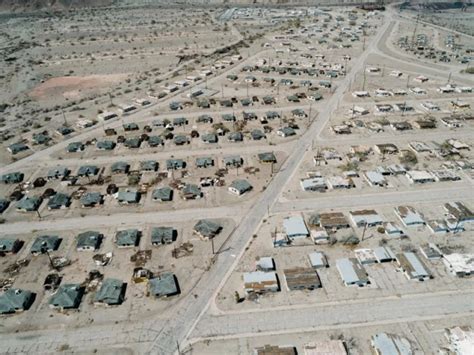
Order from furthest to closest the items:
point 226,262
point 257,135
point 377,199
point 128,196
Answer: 1. point 257,135
2. point 128,196
3. point 377,199
4. point 226,262

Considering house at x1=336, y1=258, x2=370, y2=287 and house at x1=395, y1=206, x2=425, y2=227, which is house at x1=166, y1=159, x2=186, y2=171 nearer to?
house at x1=336, y1=258, x2=370, y2=287

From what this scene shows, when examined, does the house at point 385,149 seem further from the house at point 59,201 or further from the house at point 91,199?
the house at point 59,201

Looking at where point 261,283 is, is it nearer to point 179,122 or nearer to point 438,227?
point 438,227

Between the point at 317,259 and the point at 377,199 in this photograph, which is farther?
the point at 377,199

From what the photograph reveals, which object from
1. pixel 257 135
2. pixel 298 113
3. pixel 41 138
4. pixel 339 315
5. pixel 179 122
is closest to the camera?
pixel 339 315

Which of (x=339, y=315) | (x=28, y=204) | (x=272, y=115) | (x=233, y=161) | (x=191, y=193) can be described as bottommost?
(x=339, y=315)

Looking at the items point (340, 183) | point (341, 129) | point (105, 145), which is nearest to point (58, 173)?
point (105, 145)

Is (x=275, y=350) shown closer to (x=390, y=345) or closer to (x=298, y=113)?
(x=390, y=345)

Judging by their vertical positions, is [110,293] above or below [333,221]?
below
